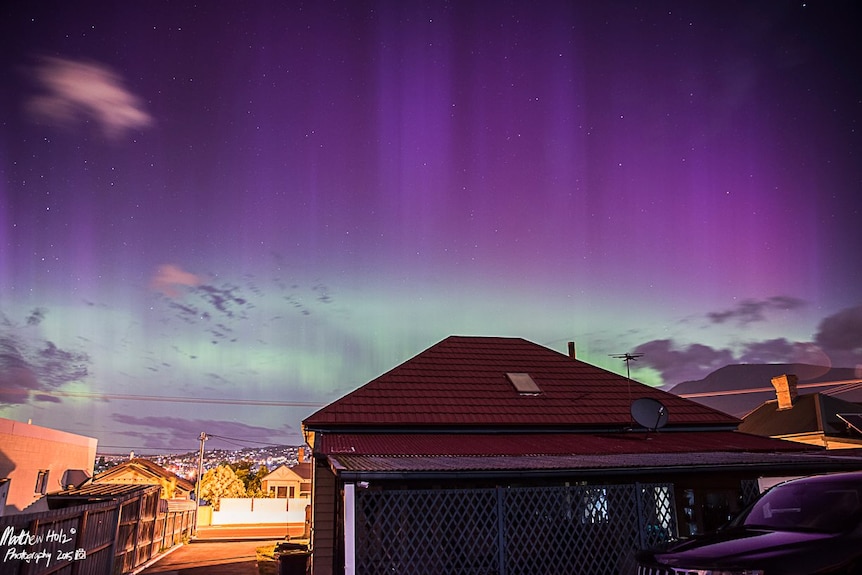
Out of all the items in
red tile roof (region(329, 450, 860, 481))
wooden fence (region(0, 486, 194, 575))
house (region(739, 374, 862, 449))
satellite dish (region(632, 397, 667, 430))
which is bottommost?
wooden fence (region(0, 486, 194, 575))

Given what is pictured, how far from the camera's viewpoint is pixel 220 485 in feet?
225

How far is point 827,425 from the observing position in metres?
31.2

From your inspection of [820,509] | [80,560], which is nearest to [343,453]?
[80,560]

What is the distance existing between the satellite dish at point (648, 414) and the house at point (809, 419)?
19.3 meters

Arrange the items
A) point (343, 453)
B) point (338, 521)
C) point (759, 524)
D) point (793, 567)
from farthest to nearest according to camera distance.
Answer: point (338, 521) → point (343, 453) → point (759, 524) → point (793, 567)

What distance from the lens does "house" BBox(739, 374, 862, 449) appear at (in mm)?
30225

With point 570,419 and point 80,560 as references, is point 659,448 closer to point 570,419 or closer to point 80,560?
point 570,419

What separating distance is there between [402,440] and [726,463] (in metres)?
6.71

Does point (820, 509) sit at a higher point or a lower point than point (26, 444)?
lower

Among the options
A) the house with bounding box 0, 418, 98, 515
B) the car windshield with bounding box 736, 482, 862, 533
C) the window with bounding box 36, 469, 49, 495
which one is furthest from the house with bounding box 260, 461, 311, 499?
the car windshield with bounding box 736, 482, 862, 533

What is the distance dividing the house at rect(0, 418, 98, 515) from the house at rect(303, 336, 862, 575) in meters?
15.5

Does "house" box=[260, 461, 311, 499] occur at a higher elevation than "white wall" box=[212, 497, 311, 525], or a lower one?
higher

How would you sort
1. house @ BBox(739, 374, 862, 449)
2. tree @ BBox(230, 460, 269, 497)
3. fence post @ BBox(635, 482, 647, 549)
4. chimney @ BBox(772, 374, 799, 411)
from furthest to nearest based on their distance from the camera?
tree @ BBox(230, 460, 269, 497) < chimney @ BBox(772, 374, 799, 411) < house @ BBox(739, 374, 862, 449) < fence post @ BBox(635, 482, 647, 549)

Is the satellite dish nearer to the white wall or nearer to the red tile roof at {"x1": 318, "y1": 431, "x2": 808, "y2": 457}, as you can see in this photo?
the red tile roof at {"x1": 318, "y1": 431, "x2": 808, "y2": 457}
